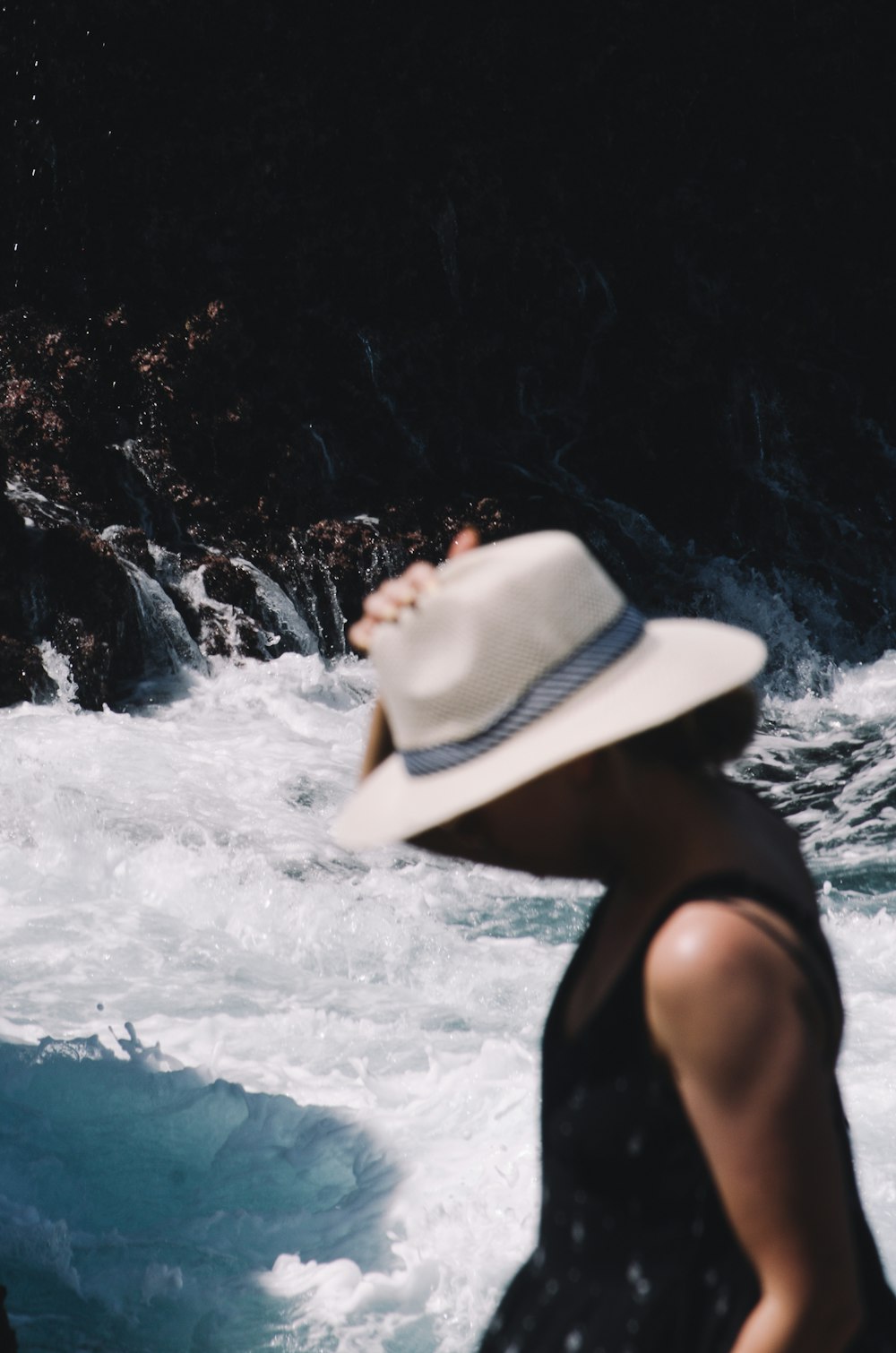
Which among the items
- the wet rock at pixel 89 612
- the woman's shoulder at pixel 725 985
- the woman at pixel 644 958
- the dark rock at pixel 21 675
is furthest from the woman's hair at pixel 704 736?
the wet rock at pixel 89 612

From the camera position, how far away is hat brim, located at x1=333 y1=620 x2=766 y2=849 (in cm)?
75

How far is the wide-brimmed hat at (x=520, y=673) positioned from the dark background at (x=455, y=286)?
9.42 metres

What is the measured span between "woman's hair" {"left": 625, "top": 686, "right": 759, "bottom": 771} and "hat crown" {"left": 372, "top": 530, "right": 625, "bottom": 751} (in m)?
0.08

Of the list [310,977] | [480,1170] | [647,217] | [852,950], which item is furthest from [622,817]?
[647,217]

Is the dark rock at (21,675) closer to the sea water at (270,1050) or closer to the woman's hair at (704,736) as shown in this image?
the sea water at (270,1050)

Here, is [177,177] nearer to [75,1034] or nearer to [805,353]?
[805,353]

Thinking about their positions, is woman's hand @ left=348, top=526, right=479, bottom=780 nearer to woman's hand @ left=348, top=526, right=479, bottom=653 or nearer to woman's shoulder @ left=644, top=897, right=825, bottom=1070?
woman's hand @ left=348, top=526, right=479, bottom=653

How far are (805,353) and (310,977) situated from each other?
9676mm

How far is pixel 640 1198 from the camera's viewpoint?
761 mm

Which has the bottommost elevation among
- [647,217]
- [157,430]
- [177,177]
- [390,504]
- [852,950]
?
[852,950]

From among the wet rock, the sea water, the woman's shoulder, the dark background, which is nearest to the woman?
the woman's shoulder

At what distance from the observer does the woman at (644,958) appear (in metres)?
0.69

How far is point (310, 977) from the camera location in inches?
183

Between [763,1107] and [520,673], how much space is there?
30cm
